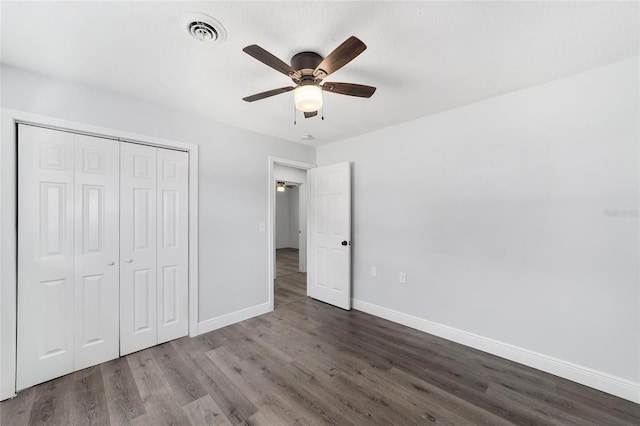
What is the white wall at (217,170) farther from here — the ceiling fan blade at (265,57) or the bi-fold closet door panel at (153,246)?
the ceiling fan blade at (265,57)

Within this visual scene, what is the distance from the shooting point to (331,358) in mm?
2404

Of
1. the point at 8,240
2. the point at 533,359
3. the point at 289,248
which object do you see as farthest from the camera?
the point at 289,248

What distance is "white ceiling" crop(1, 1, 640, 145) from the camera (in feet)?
4.63

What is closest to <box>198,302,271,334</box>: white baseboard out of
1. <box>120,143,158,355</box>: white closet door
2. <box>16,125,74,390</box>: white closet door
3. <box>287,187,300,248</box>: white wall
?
<box>120,143,158,355</box>: white closet door

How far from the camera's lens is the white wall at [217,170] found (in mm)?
2164

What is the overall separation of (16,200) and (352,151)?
3.47 meters

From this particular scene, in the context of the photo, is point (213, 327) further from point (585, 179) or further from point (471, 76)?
point (585, 179)

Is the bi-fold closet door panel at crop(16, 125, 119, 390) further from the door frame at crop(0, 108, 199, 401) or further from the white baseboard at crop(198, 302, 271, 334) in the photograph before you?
the white baseboard at crop(198, 302, 271, 334)

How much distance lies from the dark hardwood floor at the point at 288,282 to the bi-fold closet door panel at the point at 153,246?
1489 mm

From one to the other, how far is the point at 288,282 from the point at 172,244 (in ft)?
8.98

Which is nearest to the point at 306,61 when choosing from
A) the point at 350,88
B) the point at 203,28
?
the point at 350,88

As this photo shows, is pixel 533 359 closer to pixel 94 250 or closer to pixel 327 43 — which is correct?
pixel 327 43

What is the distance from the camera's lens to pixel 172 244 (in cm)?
274

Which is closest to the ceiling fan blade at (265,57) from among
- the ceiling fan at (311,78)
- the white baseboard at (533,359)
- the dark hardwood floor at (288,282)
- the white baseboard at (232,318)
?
the ceiling fan at (311,78)
